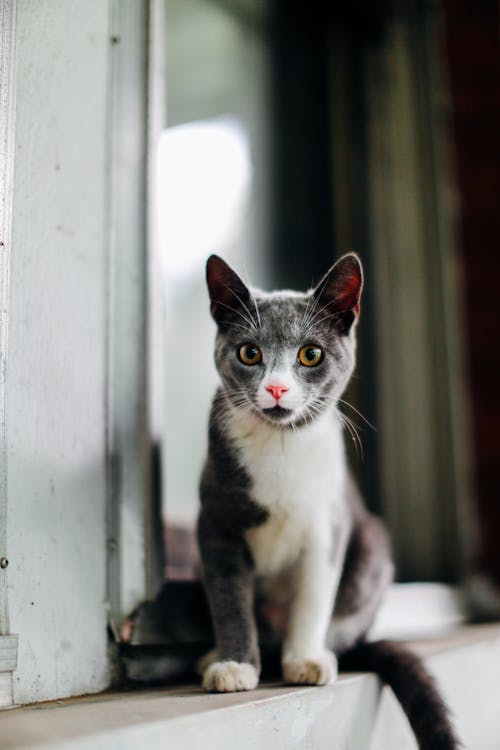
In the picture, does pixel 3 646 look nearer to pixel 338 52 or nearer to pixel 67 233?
pixel 67 233

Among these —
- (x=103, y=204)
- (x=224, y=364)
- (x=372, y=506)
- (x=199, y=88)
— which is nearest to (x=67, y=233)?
(x=103, y=204)

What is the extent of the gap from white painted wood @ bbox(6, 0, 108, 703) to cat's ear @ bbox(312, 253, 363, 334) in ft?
1.11

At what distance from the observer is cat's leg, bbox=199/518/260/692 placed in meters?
1.03

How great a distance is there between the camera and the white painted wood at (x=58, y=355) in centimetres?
100

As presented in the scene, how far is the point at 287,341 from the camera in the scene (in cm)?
111

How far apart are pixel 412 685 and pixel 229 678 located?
0.28m

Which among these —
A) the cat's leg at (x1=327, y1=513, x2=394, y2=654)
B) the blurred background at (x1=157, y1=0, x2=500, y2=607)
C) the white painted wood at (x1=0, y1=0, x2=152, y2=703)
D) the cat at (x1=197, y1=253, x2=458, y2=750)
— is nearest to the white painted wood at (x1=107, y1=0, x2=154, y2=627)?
the white painted wood at (x1=0, y1=0, x2=152, y2=703)

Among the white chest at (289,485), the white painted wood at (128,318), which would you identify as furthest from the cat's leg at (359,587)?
the white painted wood at (128,318)

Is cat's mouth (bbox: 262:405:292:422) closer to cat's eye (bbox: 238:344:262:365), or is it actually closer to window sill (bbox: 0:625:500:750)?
cat's eye (bbox: 238:344:262:365)

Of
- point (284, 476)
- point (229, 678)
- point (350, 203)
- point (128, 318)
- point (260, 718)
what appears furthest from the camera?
point (350, 203)

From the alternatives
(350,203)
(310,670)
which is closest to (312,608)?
(310,670)

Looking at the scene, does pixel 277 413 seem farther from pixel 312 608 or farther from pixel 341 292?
pixel 312 608

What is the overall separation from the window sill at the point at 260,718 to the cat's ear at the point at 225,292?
538 millimetres

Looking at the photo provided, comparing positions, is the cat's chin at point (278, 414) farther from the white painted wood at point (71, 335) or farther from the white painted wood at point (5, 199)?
the white painted wood at point (5, 199)
